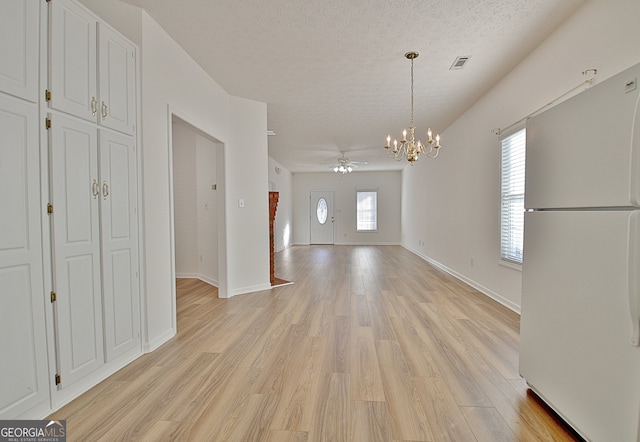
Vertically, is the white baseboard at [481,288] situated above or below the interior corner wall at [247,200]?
below

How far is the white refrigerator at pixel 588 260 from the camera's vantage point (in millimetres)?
1178

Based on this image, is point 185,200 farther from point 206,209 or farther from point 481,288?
point 481,288

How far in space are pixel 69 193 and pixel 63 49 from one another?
2.78 ft

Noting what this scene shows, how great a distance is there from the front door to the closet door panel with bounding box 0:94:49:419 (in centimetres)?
992

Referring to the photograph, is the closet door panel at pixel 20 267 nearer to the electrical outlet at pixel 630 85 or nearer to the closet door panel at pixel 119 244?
the closet door panel at pixel 119 244

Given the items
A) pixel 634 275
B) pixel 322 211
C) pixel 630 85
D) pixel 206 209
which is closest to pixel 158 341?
pixel 206 209

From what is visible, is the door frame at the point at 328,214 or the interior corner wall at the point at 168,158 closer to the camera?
the interior corner wall at the point at 168,158

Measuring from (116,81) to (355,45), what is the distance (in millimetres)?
2068

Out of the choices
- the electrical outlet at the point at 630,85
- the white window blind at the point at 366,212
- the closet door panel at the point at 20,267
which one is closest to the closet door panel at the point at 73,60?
the closet door panel at the point at 20,267

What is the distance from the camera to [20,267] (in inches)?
61.2

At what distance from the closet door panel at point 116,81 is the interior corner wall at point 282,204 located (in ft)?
20.0

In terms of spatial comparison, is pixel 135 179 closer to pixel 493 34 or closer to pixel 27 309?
pixel 27 309

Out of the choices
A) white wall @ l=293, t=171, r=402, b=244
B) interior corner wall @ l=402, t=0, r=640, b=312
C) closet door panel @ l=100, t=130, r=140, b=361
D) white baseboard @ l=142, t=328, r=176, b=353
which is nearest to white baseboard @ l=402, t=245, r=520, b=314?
interior corner wall @ l=402, t=0, r=640, b=312

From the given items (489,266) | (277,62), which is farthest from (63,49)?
(489,266)
